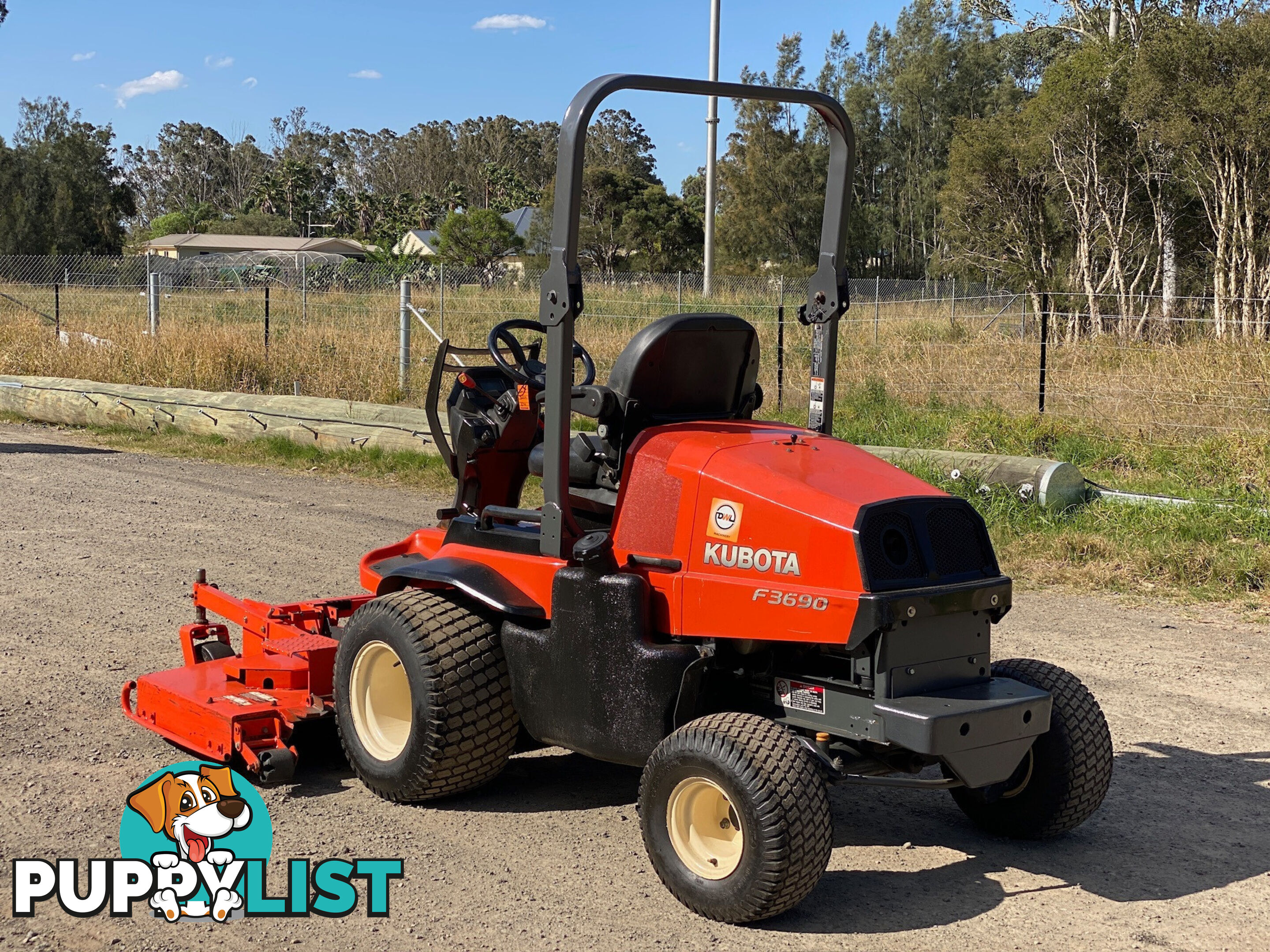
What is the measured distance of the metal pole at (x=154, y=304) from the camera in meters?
18.0

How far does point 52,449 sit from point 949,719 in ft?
39.2

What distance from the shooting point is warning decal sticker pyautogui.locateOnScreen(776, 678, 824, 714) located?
385 centimetres

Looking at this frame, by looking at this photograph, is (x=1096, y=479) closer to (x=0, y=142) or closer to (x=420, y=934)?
(x=420, y=934)

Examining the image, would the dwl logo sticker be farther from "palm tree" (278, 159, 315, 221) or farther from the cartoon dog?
"palm tree" (278, 159, 315, 221)

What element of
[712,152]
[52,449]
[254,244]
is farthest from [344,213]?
[52,449]

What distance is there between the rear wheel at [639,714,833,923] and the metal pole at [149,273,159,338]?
1569cm

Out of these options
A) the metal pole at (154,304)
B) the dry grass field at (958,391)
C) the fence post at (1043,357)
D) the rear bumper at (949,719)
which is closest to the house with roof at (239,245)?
the dry grass field at (958,391)

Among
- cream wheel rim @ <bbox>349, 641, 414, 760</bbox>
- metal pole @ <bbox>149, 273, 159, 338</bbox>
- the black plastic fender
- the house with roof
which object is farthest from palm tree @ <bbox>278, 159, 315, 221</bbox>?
cream wheel rim @ <bbox>349, 641, 414, 760</bbox>

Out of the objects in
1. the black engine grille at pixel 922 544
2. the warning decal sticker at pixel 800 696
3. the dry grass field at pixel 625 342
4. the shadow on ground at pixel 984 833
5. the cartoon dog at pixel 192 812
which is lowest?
the shadow on ground at pixel 984 833

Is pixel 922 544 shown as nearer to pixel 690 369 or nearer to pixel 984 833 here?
pixel 690 369

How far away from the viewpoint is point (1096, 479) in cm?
1032

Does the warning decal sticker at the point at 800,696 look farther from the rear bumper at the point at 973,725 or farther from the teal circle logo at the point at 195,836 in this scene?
the teal circle logo at the point at 195,836

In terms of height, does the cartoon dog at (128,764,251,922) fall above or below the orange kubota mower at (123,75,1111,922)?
below

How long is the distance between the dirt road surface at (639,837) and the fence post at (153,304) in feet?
37.8
